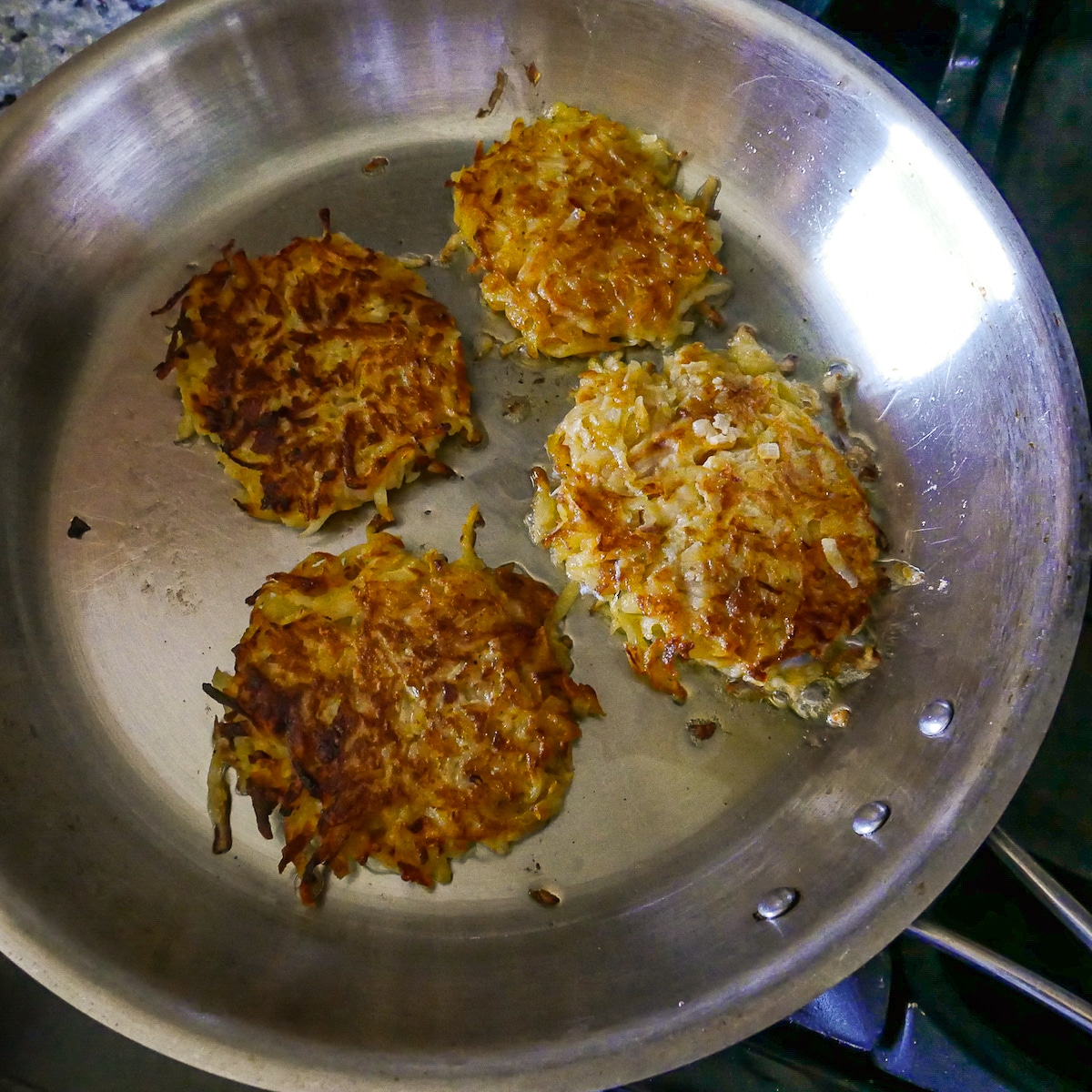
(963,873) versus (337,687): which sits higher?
(337,687)

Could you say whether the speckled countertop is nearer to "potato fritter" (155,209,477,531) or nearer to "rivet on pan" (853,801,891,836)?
"potato fritter" (155,209,477,531)

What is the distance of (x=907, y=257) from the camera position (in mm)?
2037

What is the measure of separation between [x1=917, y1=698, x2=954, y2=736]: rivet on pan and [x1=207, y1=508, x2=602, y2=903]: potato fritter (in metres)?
0.71

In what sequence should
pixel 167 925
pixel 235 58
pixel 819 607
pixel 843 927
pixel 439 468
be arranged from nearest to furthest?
pixel 843 927, pixel 167 925, pixel 819 607, pixel 439 468, pixel 235 58

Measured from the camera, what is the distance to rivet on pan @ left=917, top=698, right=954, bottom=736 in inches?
67.0

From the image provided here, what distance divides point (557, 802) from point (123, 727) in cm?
101

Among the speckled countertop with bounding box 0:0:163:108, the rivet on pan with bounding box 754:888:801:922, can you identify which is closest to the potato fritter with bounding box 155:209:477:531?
the speckled countertop with bounding box 0:0:163:108

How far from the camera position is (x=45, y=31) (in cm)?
242

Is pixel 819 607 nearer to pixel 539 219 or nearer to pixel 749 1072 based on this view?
pixel 749 1072

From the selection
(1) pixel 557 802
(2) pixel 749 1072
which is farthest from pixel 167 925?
(2) pixel 749 1072

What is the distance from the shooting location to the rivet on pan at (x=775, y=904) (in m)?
1.68

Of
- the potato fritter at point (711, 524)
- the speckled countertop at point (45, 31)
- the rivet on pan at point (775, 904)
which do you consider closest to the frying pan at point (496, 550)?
the rivet on pan at point (775, 904)

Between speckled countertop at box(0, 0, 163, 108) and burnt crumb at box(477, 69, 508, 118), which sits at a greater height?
speckled countertop at box(0, 0, 163, 108)

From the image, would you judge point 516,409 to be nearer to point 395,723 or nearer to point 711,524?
point 711,524
